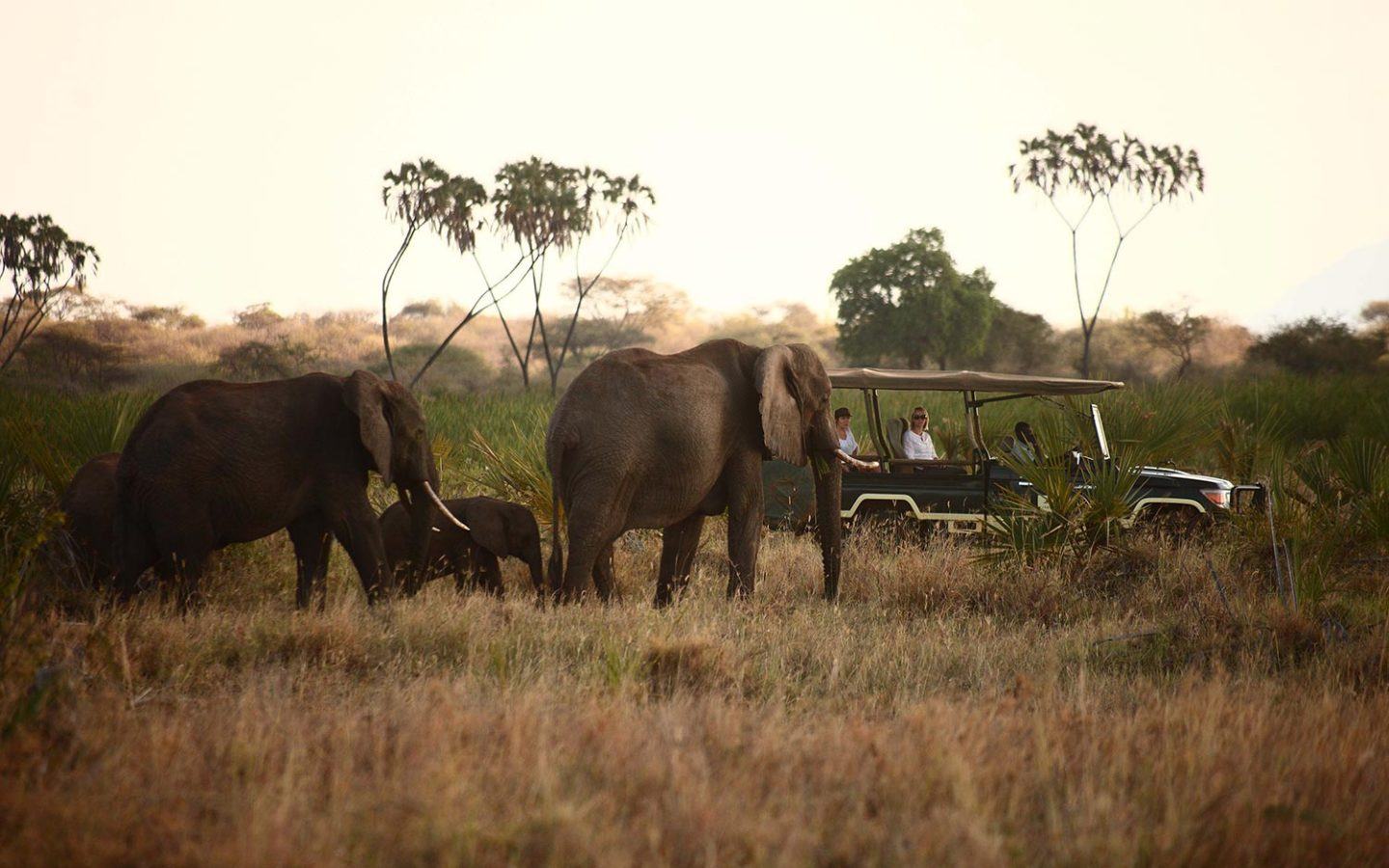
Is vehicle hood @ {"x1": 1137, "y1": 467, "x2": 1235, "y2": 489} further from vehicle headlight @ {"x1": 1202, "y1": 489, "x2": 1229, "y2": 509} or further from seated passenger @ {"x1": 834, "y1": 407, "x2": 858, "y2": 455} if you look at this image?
seated passenger @ {"x1": 834, "y1": 407, "x2": 858, "y2": 455}

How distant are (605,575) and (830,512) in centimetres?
182

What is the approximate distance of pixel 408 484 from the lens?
866 cm

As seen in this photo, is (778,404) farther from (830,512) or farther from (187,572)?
(187,572)

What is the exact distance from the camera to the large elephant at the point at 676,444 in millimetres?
8289

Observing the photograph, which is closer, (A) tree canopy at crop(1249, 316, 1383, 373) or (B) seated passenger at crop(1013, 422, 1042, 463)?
(B) seated passenger at crop(1013, 422, 1042, 463)

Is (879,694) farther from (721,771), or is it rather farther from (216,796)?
(216,796)

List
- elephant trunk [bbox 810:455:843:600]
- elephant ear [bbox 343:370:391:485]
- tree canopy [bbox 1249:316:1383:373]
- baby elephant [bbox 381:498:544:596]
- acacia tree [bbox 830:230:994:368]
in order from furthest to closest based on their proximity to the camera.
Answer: acacia tree [bbox 830:230:994:368]
tree canopy [bbox 1249:316:1383:373]
elephant trunk [bbox 810:455:843:600]
baby elephant [bbox 381:498:544:596]
elephant ear [bbox 343:370:391:485]

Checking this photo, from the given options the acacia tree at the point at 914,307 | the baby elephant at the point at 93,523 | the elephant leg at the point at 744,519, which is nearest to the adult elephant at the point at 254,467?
the baby elephant at the point at 93,523

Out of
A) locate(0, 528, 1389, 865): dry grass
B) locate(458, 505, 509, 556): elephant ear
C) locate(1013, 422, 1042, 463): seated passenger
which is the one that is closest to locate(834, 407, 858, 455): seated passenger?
locate(1013, 422, 1042, 463): seated passenger

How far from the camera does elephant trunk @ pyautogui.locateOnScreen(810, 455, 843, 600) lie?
966 cm

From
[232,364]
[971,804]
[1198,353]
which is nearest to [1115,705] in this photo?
[971,804]

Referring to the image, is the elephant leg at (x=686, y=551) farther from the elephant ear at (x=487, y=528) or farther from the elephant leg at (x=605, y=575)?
the elephant ear at (x=487, y=528)

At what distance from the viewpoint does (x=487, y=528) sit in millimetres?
9531

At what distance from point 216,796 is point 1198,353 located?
87.6m
